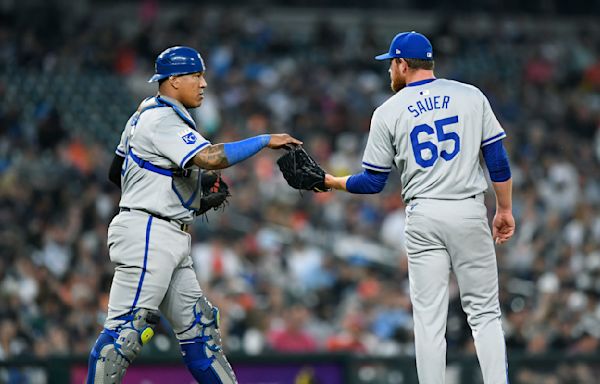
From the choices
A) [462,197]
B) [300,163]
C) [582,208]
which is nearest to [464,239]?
[462,197]

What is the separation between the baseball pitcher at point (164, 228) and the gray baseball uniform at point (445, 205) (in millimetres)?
660

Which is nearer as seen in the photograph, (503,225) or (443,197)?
(443,197)

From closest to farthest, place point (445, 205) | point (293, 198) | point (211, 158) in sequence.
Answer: point (211, 158) → point (445, 205) → point (293, 198)

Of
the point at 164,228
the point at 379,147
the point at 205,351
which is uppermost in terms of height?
the point at 379,147

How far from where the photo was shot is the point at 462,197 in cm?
595

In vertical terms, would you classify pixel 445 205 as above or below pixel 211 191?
below

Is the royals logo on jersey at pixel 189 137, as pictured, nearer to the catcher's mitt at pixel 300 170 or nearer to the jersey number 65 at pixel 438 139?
the catcher's mitt at pixel 300 170

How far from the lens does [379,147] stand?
6.02 metres

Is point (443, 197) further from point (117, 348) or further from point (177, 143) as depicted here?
point (117, 348)

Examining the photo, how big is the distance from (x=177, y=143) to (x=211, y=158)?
211 millimetres

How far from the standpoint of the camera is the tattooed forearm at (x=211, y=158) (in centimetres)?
583

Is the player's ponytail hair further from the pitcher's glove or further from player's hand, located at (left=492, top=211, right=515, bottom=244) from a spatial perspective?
the pitcher's glove

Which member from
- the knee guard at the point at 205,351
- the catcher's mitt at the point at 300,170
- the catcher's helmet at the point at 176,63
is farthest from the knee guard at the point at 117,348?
the catcher's helmet at the point at 176,63

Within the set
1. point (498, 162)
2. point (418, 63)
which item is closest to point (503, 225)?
point (498, 162)
